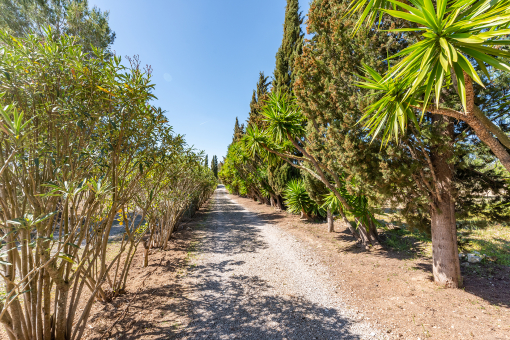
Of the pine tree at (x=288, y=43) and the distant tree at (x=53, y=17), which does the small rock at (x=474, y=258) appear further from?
the distant tree at (x=53, y=17)

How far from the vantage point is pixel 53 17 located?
773cm

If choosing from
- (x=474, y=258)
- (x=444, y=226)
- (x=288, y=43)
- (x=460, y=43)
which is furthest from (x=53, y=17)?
(x=474, y=258)

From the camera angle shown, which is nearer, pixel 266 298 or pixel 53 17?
pixel 266 298

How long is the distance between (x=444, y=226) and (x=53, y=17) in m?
14.6

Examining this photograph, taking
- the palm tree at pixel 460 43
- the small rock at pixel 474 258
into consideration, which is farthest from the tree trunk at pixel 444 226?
the palm tree at pixel 460 43

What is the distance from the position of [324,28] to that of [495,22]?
14.4ft

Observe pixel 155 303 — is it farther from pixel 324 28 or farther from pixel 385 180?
pixel 324 28

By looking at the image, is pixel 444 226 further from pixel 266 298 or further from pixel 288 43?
pixel 288 43

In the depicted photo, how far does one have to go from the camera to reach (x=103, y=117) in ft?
7.55

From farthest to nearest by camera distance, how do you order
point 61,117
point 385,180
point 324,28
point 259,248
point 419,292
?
point 259,248 < point 324,28 < point 385,180 < point 419,292 < point 61,117

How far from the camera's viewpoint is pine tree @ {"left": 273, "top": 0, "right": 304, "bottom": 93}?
10586 millimetres

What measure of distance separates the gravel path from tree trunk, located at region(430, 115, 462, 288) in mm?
1994

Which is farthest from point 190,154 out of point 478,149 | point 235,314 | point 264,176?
point 264,176

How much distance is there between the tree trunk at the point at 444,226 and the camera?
10.9ft
